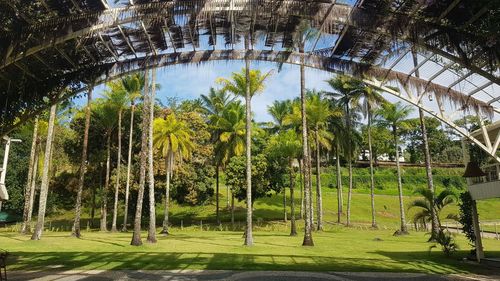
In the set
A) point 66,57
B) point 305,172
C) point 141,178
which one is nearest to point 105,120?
point 141,178

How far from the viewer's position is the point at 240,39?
334 inches

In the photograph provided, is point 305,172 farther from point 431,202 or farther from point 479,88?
point 479,88

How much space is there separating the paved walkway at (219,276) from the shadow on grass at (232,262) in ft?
2.76

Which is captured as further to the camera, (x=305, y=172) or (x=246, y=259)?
(x=305, y=172)

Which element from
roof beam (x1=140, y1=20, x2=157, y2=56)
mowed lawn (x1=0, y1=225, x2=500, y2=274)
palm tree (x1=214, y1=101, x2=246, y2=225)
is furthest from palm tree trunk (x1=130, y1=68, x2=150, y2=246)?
palm tree (x1=214, y1=101, x2=246, y2=225)

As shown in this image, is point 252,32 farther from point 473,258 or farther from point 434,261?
point 473,258

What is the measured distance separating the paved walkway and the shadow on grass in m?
0.84

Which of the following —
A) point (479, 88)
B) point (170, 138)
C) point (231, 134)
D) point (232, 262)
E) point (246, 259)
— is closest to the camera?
point (479, 88)

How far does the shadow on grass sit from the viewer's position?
1348 centimetres

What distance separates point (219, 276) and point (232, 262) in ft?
10.1

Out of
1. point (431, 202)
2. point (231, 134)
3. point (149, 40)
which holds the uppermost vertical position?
point (231, 134)

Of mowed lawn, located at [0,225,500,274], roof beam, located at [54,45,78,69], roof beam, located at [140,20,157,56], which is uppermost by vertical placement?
roof beam, located at [140,20,157,56]

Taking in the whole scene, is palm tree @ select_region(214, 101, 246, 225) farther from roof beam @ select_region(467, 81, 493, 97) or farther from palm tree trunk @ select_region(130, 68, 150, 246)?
roof beam @ select_region(467, 81, 493, 97)

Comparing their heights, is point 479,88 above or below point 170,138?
below
